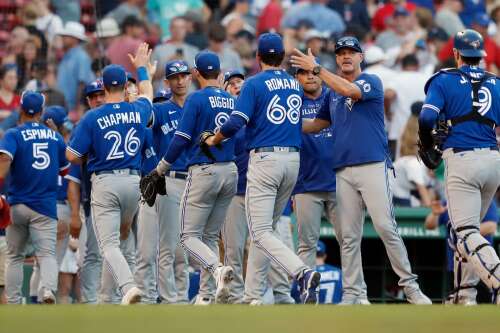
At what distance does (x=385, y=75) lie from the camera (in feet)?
60.9

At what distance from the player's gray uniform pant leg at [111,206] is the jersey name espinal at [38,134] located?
114 centimetres

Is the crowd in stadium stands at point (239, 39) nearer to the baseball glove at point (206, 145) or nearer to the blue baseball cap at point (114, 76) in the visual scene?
the baseball glove at point (206, 145)

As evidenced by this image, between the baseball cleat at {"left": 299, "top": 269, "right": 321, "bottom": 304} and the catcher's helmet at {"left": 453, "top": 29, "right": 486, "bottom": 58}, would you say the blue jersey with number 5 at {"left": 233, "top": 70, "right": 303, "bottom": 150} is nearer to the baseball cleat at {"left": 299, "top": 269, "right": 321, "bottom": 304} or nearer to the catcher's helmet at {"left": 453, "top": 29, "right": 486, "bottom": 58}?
the baseball cleat at {"left": 299, "top": 269, "right": 321, "bottom": 304}

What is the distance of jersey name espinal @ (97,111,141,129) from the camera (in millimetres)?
12594

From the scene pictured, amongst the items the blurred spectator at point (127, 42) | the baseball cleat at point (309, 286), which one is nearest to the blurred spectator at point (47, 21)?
the blurred spectator at point (127, 42)

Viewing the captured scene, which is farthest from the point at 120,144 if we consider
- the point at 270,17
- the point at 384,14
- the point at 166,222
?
the point at 384,14

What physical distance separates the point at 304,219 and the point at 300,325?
16.0ft

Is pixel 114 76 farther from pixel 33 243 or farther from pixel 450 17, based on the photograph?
pixel 450 17

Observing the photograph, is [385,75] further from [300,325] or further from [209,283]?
[300,325]

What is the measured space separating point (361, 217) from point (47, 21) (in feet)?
28.9

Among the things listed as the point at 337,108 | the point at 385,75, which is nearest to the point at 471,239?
the point at 337,108

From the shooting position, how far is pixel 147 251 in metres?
13.7

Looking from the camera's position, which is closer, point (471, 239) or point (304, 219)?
point (471, 239)

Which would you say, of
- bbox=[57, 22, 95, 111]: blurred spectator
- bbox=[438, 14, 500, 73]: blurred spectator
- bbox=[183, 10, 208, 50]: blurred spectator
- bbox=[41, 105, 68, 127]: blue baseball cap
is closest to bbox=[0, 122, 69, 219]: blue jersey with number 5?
bbox=[41, 105, 68, 127]: blue baseball cap
